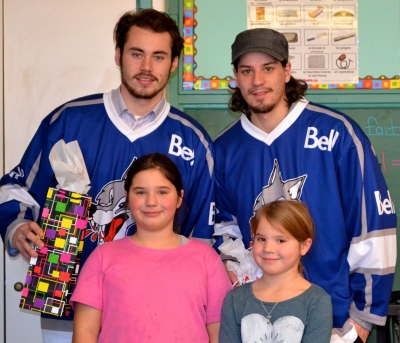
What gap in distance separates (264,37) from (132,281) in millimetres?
1101

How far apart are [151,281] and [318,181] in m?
0.76

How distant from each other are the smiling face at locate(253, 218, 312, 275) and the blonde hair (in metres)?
0.02

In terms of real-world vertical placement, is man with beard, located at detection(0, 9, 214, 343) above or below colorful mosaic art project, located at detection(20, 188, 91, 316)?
above

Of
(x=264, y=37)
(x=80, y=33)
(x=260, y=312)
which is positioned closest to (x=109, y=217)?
(x=260, y=312)

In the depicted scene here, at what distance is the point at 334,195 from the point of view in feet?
7.69

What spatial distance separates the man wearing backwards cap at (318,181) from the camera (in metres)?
2.29

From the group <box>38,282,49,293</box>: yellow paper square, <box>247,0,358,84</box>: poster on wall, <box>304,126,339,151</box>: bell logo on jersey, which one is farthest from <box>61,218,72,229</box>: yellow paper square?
<box>247,0,358,84</box>: poster on wall

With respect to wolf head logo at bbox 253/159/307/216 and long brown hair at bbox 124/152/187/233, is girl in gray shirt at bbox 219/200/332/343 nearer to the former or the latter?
wolf head logo at bbox 253/159/307/216

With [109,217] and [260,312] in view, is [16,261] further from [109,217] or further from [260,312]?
[260,312]

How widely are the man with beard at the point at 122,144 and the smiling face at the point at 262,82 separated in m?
0.29

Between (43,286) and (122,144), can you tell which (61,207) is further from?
(122,144)

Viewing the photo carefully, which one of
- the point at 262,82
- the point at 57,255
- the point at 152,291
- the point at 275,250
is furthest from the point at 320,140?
the point at 57,255

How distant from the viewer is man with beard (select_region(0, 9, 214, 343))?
247 centimetres

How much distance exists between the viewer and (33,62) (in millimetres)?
3156
